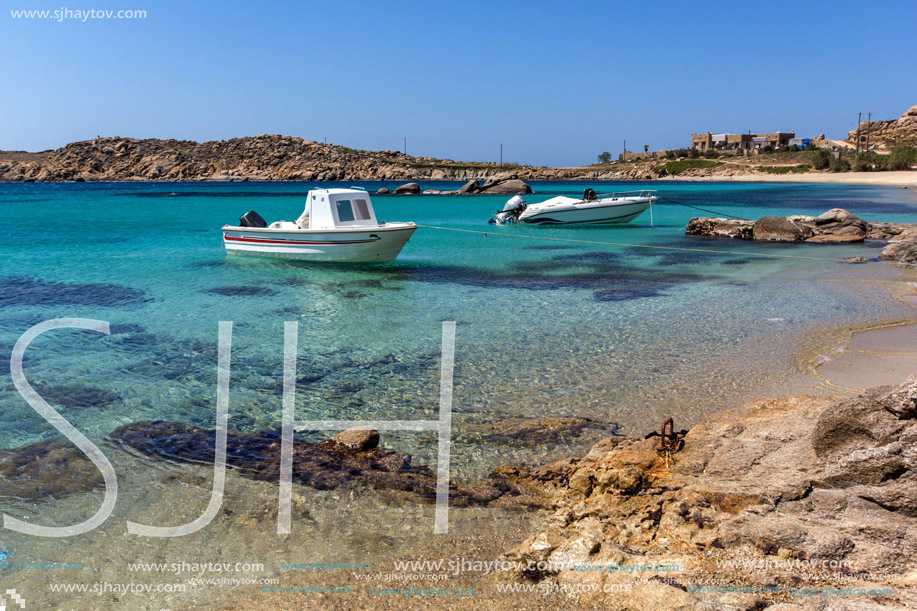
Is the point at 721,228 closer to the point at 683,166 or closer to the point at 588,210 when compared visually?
the point at 588,210

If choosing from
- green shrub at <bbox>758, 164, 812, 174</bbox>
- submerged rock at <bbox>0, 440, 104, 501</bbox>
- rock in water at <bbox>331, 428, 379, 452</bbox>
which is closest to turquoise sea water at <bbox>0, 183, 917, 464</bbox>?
submerged rock at <bbox>0, 440, 104, 501</bbox>

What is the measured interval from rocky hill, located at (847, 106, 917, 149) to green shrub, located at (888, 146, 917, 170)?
85.6 feet

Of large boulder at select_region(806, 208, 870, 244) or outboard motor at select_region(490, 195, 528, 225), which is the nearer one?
large boulder at select_region(806, 208, 870, 244)

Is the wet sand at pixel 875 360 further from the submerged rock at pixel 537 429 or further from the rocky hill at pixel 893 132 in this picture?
the rocky hill at pixel 893 132

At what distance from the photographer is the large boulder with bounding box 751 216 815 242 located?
23.0 meters

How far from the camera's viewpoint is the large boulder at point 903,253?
55.2ft

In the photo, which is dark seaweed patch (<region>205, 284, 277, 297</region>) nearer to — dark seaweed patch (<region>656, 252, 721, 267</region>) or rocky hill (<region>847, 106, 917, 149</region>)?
dark seaweed patch (<region>656, 252, 721, 267</region>)

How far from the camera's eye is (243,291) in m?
14.2

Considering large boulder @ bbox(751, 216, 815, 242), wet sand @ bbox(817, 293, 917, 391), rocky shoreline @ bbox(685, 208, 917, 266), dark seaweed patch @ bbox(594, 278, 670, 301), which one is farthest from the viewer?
large boulder @ bbox(751, 216, 815, 242)

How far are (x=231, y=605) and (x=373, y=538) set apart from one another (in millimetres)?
991

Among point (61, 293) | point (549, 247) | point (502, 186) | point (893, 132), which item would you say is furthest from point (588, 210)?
point (893, 132)

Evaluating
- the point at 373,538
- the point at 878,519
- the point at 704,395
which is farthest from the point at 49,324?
the point at 878,519

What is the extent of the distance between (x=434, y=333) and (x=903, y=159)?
8599 centimetres

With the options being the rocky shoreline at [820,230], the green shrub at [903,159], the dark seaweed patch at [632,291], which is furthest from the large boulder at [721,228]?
the green shrub at [903,159]
